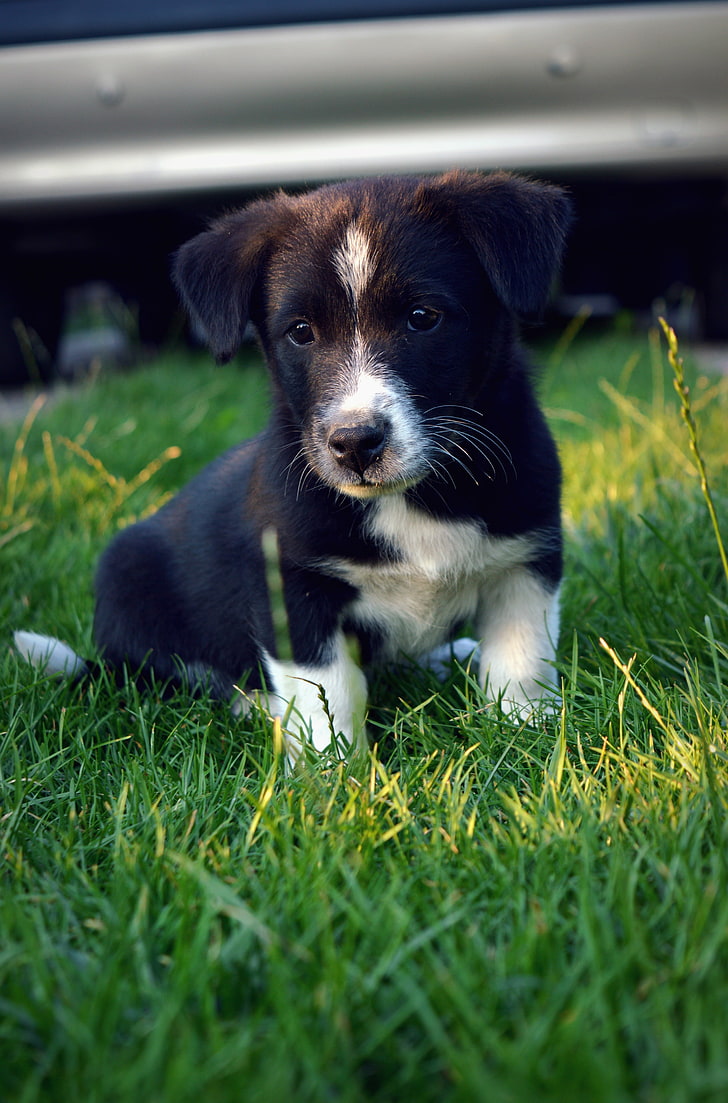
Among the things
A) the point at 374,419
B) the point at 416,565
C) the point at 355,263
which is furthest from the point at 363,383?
the point at 416,565

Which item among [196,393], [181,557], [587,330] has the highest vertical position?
[181,557]

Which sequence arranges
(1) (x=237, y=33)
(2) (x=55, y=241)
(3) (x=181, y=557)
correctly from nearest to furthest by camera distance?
(3) (x=181, y=557) → (1) (x=237, y=33) → (2) (x=55, y=241)

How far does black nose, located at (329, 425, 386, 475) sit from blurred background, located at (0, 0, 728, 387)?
240 centimetres

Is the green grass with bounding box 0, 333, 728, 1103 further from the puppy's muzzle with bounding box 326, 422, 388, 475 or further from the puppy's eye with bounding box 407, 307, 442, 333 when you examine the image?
the puppy's eye with bounding box 407, 307, 442, 333

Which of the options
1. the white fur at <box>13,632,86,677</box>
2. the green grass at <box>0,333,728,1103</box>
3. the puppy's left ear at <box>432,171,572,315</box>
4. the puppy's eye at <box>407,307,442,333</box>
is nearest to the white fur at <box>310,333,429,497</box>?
the puppy's eye at <box>407,307,442,333</box>

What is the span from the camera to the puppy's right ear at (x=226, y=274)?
225cm

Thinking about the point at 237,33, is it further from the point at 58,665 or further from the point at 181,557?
the point at 58,665

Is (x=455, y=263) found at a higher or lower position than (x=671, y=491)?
higher

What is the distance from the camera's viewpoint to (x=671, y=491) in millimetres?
3172

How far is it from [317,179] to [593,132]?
1218 mm

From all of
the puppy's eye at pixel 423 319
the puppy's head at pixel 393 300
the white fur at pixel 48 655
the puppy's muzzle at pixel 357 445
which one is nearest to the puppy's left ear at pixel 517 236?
the puppy's head at pixel 393 300

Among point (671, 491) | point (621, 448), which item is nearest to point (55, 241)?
point (621, 448)

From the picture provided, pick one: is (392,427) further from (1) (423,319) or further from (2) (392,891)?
(2) (392,891)

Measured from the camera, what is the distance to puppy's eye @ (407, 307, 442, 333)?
213 centimetres
